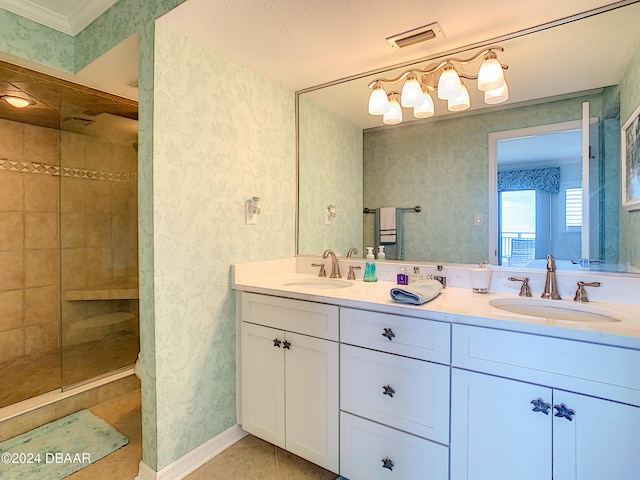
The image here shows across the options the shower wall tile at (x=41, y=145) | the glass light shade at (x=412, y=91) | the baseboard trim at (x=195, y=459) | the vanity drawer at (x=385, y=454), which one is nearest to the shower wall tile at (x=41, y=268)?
the shower wall tile at (x=41, y=145)

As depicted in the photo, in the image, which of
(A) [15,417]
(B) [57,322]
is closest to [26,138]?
(B) [57,322]

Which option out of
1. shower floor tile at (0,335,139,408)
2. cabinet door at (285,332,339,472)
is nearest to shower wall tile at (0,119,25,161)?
shower floor tile at (0,335,139,408)

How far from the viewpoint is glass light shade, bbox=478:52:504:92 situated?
1530mm

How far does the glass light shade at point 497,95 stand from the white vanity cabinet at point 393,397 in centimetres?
115

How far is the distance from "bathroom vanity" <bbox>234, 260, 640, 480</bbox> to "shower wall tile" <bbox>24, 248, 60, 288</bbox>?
2226 millimetres

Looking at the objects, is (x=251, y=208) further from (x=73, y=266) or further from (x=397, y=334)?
(x=73, y=266)

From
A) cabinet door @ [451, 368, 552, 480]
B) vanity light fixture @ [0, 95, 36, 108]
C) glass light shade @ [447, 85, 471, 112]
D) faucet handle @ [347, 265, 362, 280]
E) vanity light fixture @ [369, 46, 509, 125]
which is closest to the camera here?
cabinet door @ [451, 368, 552, 480]

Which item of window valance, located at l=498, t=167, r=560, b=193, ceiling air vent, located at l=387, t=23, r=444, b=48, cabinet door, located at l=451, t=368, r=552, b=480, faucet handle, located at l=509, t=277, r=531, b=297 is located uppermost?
ceiling air vent, located at l=387, t=23, r=444, b=48

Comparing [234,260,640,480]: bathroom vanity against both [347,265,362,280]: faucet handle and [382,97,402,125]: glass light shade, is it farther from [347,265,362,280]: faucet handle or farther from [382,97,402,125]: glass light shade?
[382,97,402,125]: glass light shade

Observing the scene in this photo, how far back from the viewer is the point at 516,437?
1.09 m

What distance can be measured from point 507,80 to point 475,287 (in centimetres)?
103

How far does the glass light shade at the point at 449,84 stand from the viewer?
1.62 metres

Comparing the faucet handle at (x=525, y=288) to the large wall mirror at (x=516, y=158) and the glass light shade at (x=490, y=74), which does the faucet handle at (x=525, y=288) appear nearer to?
the large wall mirror at (x=516, y=158)

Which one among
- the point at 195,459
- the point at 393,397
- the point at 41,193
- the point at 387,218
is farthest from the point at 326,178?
the point at 41,193
